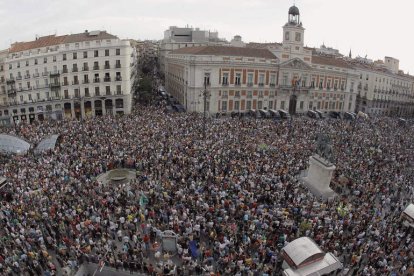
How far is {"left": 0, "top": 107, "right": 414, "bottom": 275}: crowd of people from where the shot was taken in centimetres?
1667

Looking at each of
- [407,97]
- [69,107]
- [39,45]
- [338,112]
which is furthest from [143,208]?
[407,97]

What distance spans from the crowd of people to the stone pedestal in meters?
1.04

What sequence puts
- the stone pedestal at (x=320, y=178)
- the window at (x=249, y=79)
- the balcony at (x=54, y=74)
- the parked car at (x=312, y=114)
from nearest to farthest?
the stone pedestal at (x=320, y=178)
the balcony at (x=54, y=74)
the parked car at (x=312, y=114)
the window at (x=249, y=79)

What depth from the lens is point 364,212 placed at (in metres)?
20.9

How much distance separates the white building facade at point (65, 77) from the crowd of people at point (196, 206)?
52.6 feet

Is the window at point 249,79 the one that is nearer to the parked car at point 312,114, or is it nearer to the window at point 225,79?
the window at point 225,79

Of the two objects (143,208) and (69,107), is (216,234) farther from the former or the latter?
(69,107)

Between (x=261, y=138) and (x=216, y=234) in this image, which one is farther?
(x=261, y=138)

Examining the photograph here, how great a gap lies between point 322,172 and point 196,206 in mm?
10731

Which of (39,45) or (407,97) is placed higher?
(39,45)

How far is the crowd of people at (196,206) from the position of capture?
1667cm

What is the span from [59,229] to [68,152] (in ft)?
40.8

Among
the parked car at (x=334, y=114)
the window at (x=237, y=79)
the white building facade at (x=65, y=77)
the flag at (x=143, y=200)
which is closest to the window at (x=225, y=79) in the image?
the window at (x=237, y=79)

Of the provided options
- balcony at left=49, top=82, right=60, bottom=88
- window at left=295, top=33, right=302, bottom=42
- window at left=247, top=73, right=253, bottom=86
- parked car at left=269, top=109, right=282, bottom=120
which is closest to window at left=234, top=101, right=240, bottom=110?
window at left=247, top=73, right=253, bottom=86
